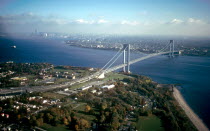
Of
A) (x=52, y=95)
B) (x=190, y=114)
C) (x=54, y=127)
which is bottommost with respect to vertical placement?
(x=190, y=114)

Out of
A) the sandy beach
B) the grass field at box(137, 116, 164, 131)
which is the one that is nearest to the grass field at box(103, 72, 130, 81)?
the sandy beach

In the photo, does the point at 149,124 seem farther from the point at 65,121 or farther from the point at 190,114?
the point at 65,121

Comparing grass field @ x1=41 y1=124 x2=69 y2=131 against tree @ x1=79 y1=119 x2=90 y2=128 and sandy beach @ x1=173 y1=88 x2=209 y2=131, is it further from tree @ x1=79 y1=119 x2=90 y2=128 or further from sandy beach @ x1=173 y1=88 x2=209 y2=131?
sandy beach @ x1=173 y1=88 x2=209 y2=131

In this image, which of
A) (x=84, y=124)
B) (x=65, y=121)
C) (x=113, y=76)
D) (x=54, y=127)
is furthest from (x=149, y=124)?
(x=113, y=76)

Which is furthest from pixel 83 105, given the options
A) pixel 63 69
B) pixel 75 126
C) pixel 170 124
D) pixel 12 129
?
pixel 63 69

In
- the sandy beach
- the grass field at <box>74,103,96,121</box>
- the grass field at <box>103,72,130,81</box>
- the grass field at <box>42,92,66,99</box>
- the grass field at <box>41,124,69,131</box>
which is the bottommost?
the sandy beach

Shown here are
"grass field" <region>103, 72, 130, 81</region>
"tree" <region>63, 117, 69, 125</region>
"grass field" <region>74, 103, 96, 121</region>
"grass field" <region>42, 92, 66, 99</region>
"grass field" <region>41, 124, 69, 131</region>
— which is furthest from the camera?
"grass field" <region>103, 72, 130, 81</region>

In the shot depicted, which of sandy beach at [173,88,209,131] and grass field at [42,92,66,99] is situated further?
grass field at [42,92,66,99]
